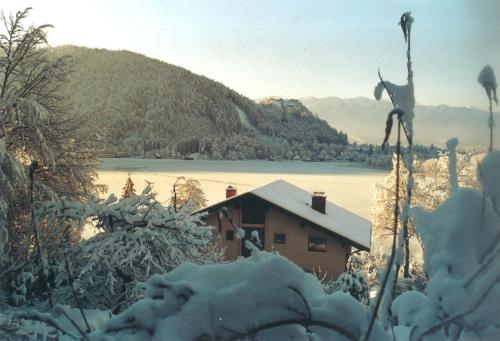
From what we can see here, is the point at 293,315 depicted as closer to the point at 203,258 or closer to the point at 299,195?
the point at 203,258

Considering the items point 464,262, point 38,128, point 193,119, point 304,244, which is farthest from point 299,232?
point 193,119

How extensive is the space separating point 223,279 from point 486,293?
0.13 metres

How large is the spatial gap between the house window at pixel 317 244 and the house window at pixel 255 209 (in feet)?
2.14

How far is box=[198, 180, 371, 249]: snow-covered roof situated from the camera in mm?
5848

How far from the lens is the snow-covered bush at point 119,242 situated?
2.38m

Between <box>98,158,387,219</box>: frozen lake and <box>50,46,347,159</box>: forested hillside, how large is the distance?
1.11 ft

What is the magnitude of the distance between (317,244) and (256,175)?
4880 millimetres

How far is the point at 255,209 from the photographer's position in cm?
587

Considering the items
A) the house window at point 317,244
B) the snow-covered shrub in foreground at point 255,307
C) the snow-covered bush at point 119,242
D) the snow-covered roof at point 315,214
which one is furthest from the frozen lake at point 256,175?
the snow-covered shrub in foreground at point 255,307

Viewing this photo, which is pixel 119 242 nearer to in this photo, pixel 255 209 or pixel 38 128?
pixel 38 128

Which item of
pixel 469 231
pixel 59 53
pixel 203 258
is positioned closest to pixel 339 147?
pixel 59 53

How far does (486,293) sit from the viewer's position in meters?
0.23

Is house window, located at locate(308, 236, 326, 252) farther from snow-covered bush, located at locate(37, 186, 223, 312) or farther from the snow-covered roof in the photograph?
snow-covered bush, located at locate(37, 186, 223, 312)

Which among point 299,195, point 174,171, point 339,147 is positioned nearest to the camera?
point 299,195
